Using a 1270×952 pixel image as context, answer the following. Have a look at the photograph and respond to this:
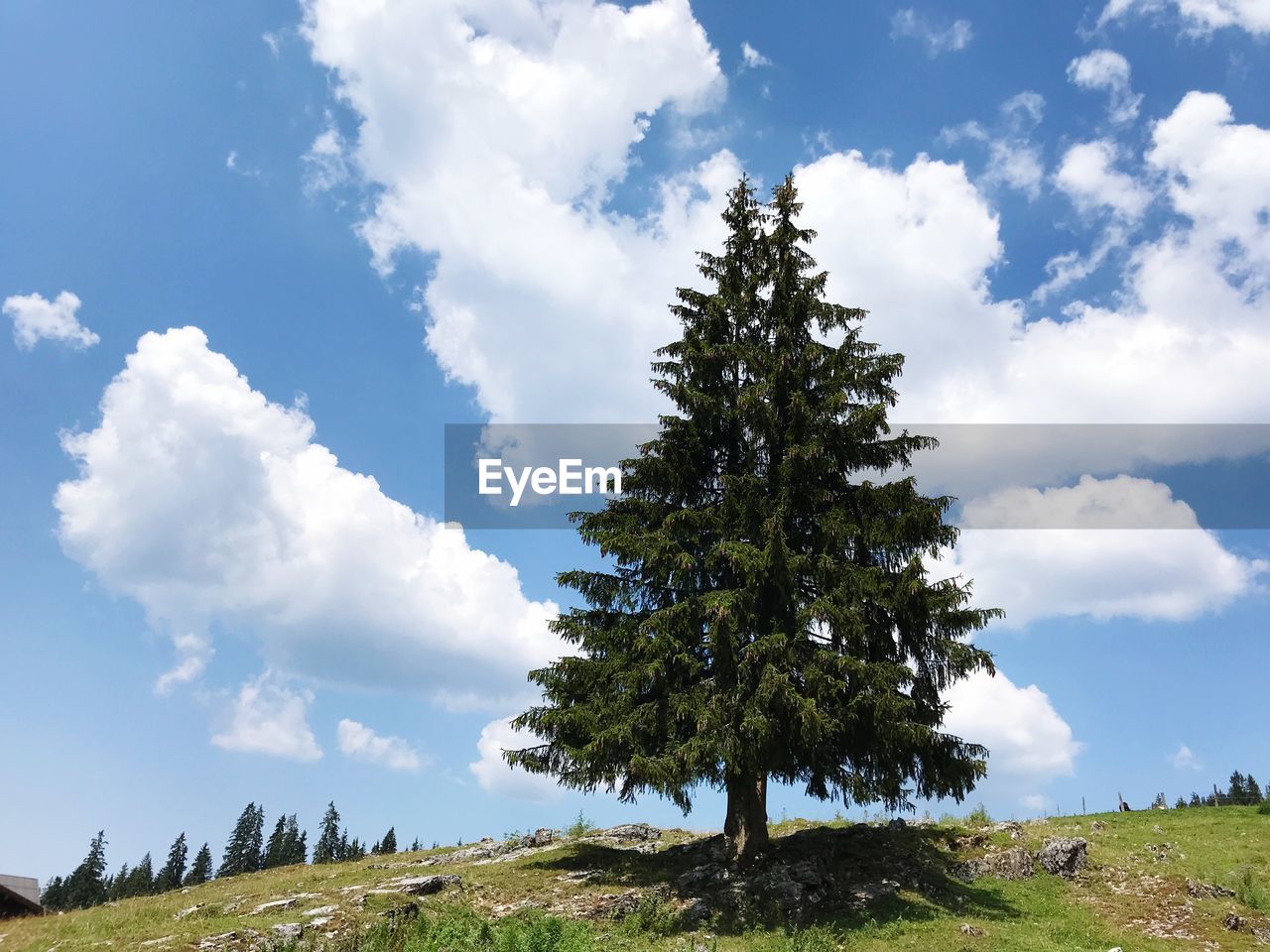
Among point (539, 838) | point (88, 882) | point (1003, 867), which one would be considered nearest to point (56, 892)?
point (88, 882)

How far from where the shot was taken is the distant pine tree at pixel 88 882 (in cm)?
10606

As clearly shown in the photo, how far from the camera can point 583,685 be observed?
2127 centimetres

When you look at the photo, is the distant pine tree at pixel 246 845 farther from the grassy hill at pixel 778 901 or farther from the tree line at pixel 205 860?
the grassy hill at pixel 778 901

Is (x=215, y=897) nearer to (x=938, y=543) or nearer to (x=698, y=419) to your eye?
(x=698, y=419)

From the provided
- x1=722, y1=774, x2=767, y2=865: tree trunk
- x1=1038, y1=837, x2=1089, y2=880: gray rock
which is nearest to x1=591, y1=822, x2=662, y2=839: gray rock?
x1=722, y1=774, x2=767, y2=865: tree trunk

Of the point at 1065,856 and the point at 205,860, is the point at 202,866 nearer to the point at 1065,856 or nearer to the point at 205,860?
the point at 205,860

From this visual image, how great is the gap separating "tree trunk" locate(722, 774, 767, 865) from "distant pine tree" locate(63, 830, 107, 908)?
118 m

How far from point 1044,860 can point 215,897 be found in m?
22.5

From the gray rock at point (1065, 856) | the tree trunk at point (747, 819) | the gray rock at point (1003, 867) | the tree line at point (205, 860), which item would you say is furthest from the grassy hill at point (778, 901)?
the tree line at point (205, 860)

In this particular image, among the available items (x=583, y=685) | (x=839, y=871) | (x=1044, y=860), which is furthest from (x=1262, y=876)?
(x=583, y=685)

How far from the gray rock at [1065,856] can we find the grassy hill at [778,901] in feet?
0.93

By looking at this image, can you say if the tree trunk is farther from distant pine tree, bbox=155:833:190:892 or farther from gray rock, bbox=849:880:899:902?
distant pine tree, bbox=155:833:190:892

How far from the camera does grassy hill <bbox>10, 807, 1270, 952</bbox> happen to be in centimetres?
1678

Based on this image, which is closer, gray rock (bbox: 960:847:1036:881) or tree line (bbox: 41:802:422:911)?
gray rock (bbox: 960:847:1036:881)
